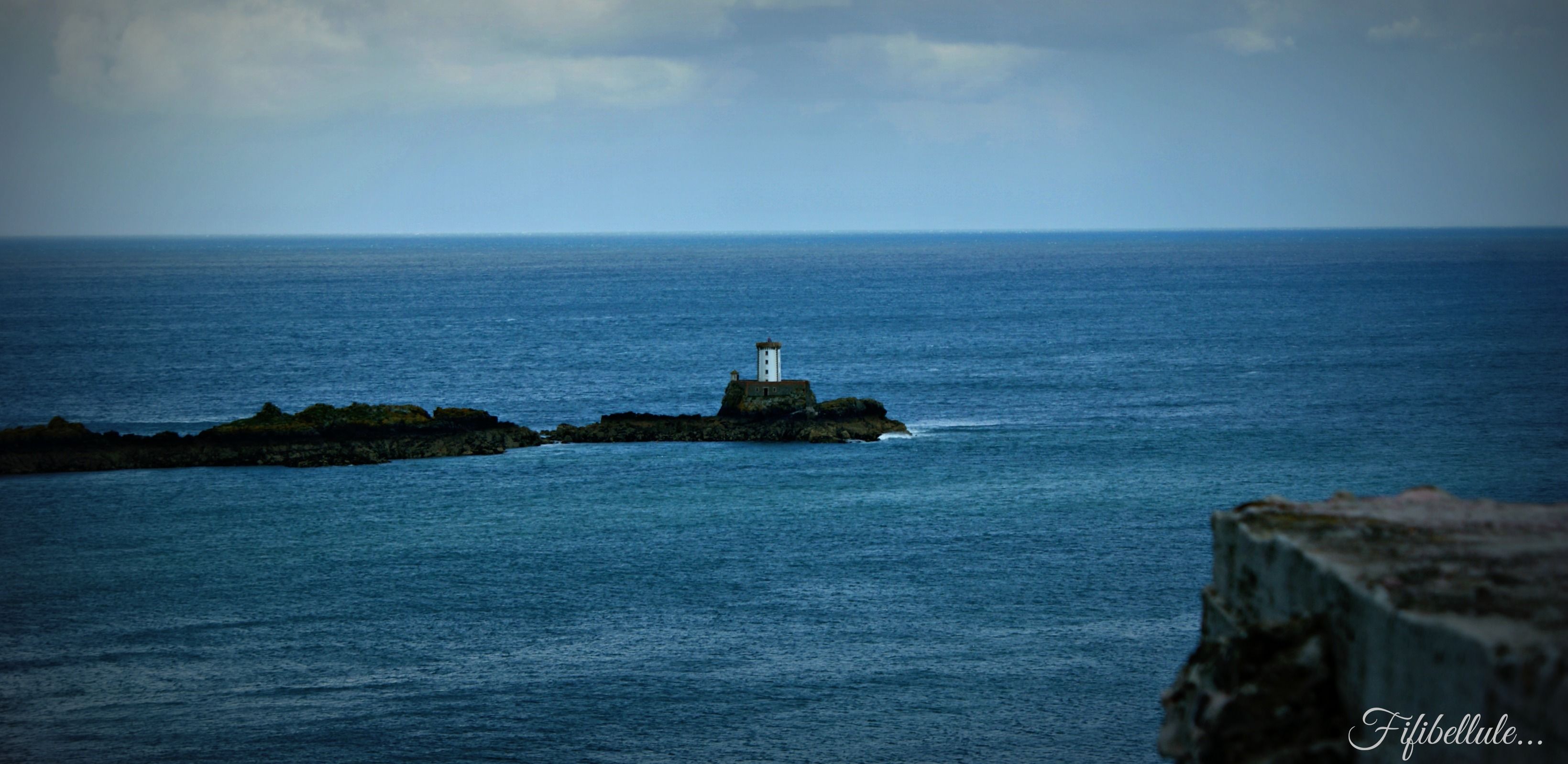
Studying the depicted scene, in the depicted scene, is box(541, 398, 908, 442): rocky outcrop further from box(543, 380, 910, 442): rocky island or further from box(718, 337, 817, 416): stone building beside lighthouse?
box(718, 337, 817, 416): stone building beside lighthouse

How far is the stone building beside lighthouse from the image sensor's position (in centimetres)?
7988

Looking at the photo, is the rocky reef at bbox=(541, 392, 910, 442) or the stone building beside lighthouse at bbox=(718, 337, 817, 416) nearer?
the rocky reef at bbox=(541, 392, 910, 442)

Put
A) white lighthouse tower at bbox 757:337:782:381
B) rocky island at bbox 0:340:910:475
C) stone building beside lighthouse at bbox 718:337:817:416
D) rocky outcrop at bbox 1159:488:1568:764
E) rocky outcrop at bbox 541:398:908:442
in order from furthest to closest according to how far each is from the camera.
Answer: white lighthouse tower at bbox 757:337:782:381 < stone building beside lighthouse at bbox 718:337:817:416 < rocky outcrop at bbox 541:398:908:442 < rocky island at bbox 0:340:910:475 < rocky outcrop at bbox 1159:488:1568:764

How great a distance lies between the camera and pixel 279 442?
7338cm

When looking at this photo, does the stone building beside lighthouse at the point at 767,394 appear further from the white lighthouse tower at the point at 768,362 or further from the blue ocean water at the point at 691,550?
the blue ocean water at the point at 691,550

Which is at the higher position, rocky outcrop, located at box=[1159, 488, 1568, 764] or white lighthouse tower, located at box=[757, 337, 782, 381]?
rocky outcrop, located at box=[1159, 488, 1568, 764]

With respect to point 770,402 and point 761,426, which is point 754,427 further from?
point 770,402

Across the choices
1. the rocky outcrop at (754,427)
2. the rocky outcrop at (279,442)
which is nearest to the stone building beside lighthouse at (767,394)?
the rocky outcrop at (754,427)

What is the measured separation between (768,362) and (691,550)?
2988 cm

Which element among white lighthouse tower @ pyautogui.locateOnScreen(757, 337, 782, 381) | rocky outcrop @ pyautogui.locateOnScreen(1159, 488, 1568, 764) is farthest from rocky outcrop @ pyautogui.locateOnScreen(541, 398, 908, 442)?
rocky outcrop @ pyautogui.locateOnScreen(1159, 488, 1568, 764)

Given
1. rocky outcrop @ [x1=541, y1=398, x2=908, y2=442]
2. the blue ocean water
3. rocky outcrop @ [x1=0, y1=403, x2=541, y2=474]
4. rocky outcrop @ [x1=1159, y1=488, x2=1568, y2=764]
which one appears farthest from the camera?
rocky outcrop @ [x1=541, y1=398, x2=908, y2=442]

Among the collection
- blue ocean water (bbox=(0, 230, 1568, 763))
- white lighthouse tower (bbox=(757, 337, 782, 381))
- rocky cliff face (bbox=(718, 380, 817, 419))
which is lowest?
blue ocean water (bbox=(0, 230, 1568, 763))

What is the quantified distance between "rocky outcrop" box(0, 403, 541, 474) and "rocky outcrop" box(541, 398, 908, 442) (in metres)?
3.66

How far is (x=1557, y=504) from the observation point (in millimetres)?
14641
